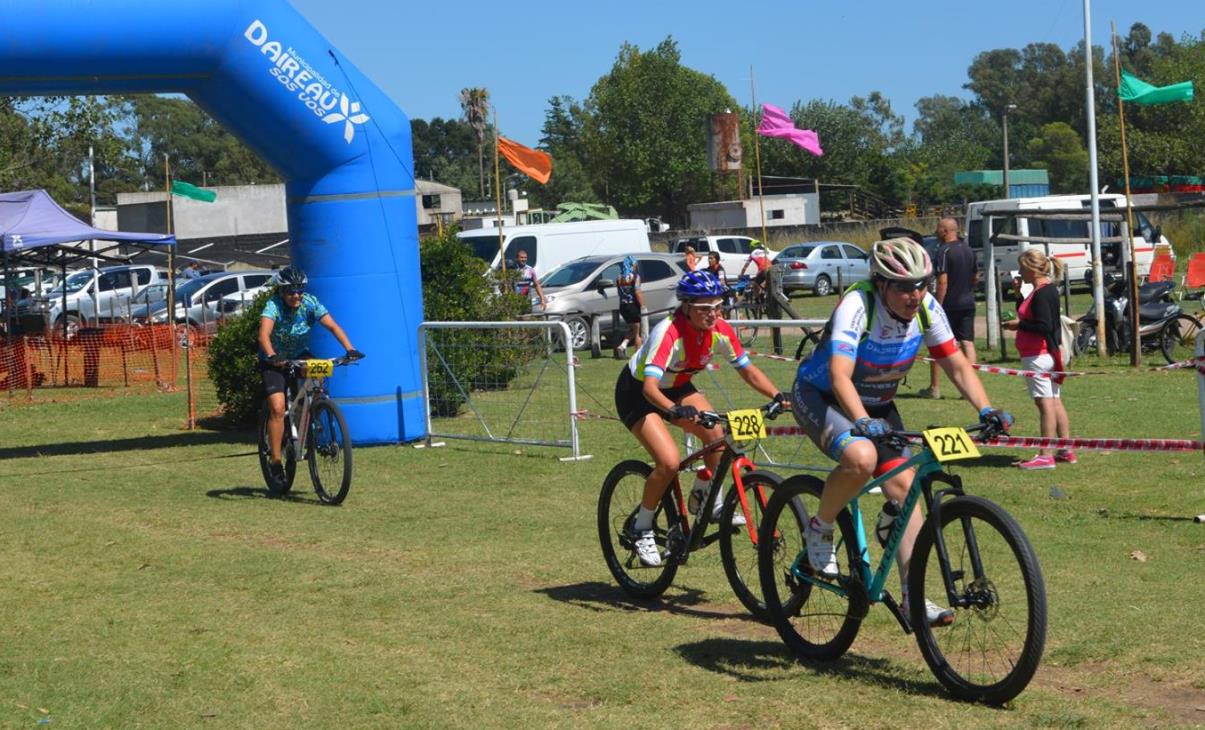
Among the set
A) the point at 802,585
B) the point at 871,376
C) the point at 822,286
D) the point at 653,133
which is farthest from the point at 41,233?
the point at 653,133

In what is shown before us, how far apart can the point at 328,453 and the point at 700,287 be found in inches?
201

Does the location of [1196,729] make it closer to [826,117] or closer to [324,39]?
[324,39]

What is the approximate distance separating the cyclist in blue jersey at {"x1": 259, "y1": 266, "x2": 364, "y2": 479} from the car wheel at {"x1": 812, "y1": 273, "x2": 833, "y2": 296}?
100 feet

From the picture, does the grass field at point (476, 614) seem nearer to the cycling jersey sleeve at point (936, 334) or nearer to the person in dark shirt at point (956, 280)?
the cycling jersey sleeve at point (936, 334)

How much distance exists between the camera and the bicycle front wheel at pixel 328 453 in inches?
462

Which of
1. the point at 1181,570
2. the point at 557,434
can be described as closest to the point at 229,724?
the point at 1181,570

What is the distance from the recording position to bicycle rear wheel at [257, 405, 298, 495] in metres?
12.2

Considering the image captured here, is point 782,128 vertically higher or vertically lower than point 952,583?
higher

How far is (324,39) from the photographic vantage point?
575 inches

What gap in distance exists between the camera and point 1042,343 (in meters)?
12.1

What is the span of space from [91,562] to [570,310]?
1688cm

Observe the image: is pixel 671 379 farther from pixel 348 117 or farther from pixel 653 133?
pixel 653 133

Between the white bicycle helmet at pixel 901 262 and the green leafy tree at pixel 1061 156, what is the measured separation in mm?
107139

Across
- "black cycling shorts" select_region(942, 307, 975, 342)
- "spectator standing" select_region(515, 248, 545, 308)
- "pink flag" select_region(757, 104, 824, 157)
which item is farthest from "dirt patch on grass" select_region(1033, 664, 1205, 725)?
"pink flag" select_region(757, 104, 824, 157)
